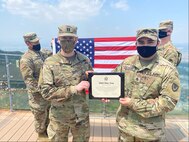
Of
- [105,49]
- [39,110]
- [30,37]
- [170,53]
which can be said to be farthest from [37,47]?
[170,53]

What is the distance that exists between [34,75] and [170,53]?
7.03 ft

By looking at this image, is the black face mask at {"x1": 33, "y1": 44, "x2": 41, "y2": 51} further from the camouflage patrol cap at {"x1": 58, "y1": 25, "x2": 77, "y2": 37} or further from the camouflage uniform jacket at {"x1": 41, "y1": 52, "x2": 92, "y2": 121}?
the camouflage patrol cap at {"x1": 58, "y1": 25, "x2": 77, "y2": 37}

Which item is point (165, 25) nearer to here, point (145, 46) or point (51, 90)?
point (145, 46)

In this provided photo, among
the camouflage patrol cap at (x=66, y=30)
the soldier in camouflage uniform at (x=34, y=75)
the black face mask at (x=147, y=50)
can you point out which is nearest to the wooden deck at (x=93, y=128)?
the soldier in camouflage uniform at (x=34, y=75)

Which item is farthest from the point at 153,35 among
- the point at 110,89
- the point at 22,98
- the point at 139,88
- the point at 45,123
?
the point at 22,98

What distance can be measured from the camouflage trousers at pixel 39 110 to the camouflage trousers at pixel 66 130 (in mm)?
1040

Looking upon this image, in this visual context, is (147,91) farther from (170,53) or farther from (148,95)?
(170,53)

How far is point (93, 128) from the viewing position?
4.57m

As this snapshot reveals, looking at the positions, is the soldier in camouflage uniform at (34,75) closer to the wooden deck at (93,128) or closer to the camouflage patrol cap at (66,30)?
the wooden deck at (93,128)

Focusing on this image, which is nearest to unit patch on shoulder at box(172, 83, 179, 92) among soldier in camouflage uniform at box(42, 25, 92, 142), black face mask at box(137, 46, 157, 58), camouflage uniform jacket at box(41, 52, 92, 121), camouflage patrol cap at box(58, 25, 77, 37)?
black face mask at box(137, 46, 157, 58)

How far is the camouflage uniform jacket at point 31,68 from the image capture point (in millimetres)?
3729

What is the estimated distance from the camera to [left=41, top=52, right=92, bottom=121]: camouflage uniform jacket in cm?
258

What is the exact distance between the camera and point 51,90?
258cm

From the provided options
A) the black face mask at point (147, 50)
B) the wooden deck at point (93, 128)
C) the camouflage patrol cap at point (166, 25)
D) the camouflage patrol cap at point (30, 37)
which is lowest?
the wooden deck at point (93, 128)
